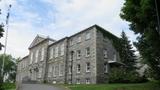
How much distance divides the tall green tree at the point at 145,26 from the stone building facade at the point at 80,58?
56.0ft

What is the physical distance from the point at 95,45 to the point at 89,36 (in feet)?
9.61

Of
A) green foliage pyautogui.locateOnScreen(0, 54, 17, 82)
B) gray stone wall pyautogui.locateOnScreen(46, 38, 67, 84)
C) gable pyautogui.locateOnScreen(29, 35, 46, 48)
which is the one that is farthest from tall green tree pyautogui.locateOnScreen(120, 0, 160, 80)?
green foliage pyautogui.locateOnScreen(0, 54, 17, 82)

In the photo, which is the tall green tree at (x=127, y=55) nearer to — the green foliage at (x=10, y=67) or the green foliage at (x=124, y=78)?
the green foliage at (x=124, y=78)

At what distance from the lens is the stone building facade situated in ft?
142

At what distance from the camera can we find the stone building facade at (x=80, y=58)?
43.4 m

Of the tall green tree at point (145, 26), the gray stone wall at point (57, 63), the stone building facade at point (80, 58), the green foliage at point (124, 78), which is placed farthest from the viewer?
the gray stone wall at point (57, 63)

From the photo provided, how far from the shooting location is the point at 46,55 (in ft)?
196

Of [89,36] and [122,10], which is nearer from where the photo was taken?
[122,10]

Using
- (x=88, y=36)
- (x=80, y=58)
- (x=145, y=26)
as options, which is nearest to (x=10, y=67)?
(x=80, y=58)

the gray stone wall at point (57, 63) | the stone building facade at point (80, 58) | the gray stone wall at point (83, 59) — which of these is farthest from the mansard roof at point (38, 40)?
the gray stone wall at point (83, 59)

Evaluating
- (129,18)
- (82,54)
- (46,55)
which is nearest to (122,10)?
(129,18)

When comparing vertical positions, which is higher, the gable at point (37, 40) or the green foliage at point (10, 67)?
the gable at point (37, 40)

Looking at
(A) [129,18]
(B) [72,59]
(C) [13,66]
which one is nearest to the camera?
(A) [129,18]

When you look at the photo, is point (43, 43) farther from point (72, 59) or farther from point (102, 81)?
point (102, 81)
